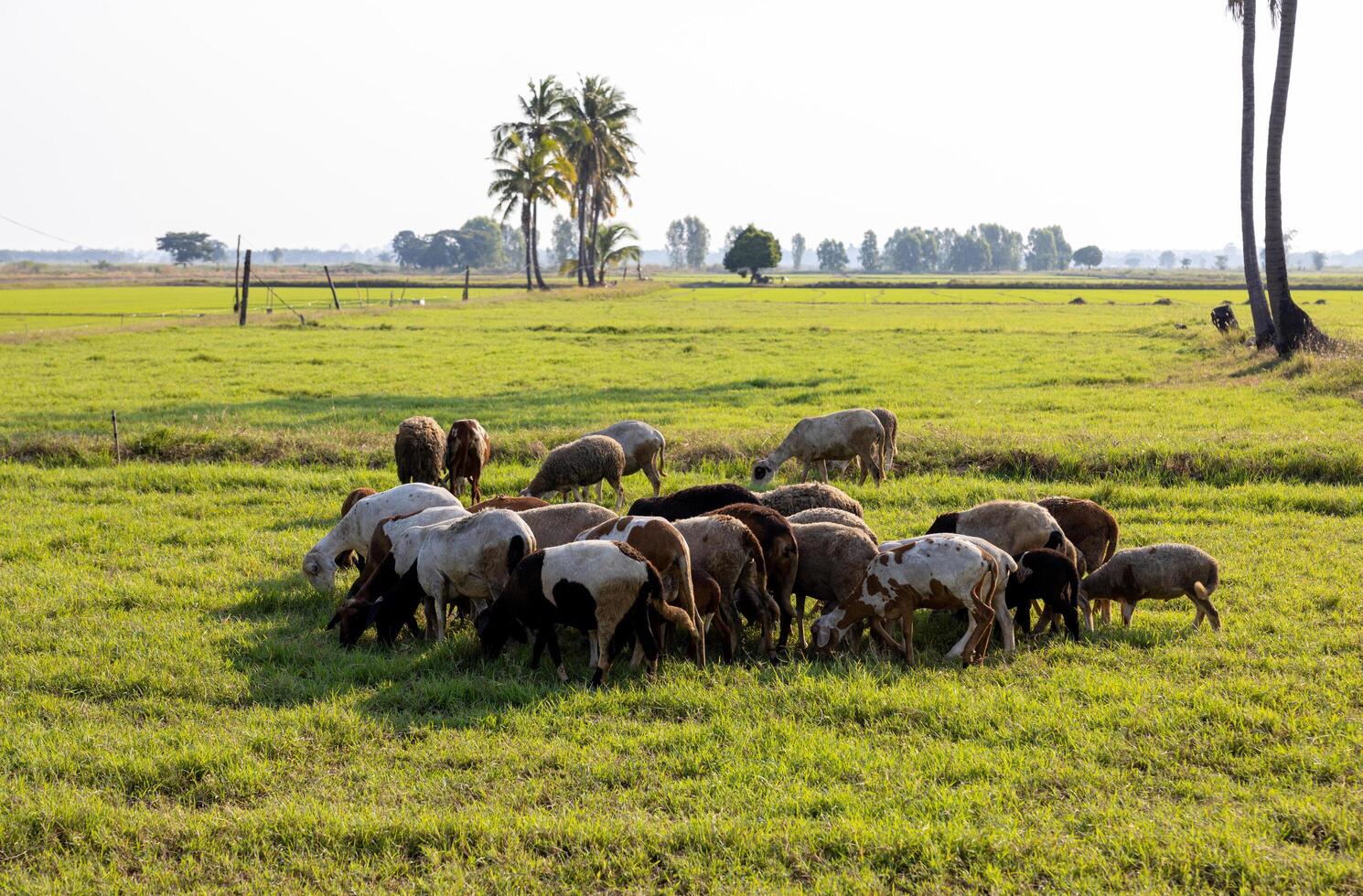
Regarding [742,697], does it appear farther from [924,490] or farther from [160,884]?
[924,490]

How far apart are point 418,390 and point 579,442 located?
1147cm

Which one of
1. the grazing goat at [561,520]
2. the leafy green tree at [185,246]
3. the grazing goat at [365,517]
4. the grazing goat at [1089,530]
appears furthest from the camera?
the leafy green tree at [185,246]

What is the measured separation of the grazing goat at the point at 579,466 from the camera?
42.1 ft

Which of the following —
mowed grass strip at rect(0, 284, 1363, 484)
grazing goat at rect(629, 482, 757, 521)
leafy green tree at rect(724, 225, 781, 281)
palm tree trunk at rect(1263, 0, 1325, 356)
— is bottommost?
grazing goat at rect(629, 482, 757, 521)

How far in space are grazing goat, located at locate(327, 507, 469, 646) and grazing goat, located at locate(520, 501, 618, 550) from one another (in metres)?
0.65

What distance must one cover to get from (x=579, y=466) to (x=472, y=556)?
4724 mm

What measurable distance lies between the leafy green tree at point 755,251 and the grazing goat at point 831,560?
106893mm

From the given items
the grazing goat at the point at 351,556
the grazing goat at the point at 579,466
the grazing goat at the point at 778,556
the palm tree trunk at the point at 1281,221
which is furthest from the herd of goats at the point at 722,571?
the palm tree trunk at the point at 1281,221

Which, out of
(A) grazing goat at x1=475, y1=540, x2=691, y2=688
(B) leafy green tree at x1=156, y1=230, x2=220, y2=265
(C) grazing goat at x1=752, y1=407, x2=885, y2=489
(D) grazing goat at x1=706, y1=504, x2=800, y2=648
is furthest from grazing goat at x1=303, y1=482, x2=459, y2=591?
(B) leafy green tree at x1=156, y1=230, x2=220, y2=265

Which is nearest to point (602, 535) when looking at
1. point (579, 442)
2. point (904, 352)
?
point (579, 442)

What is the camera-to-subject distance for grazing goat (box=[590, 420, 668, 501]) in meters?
13.7

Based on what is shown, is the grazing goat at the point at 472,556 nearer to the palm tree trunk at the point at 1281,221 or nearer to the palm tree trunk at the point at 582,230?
the palm tree trunk at the point at 1281,221

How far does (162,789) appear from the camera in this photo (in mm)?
5918

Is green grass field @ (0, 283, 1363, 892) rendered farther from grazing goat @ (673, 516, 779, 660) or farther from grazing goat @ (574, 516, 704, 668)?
grazing goat @ (673, 516, 779, 660)
